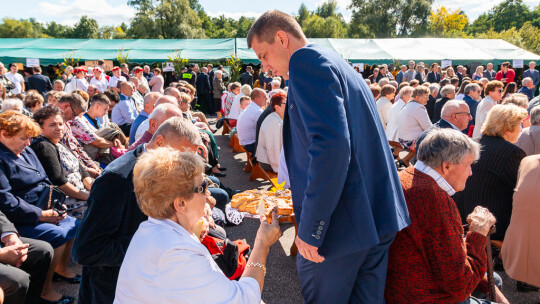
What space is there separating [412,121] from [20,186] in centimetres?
573

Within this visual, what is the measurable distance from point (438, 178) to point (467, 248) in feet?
1.43

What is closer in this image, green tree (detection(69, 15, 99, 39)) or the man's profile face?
the man's profile face

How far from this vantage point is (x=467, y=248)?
215 centimetres

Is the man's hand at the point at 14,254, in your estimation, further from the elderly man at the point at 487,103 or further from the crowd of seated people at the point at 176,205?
the elderly man at the point at 487,103

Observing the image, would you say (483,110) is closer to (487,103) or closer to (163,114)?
(487,103)

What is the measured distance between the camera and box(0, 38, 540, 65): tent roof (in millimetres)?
18844

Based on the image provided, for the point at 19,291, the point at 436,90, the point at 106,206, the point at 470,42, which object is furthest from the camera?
the point at 470,42

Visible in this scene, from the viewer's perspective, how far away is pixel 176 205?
161cm

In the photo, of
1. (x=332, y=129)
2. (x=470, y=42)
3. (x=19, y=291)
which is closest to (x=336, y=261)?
(x=332, y=129)

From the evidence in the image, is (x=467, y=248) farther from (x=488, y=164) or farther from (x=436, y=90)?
(x=436, y=90)

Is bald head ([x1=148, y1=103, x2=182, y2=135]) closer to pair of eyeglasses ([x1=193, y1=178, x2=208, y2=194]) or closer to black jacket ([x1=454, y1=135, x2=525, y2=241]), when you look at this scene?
pair of eyeglasses ([x1=193, y1=178, x2=208, y2=194])

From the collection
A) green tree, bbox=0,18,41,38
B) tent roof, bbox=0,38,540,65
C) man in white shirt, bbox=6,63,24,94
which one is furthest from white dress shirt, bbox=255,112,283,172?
green tree, bbox=0,18,41,38

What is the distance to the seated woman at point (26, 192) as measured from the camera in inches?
121

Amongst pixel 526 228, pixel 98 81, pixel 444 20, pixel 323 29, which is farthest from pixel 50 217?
pixel 444 20
